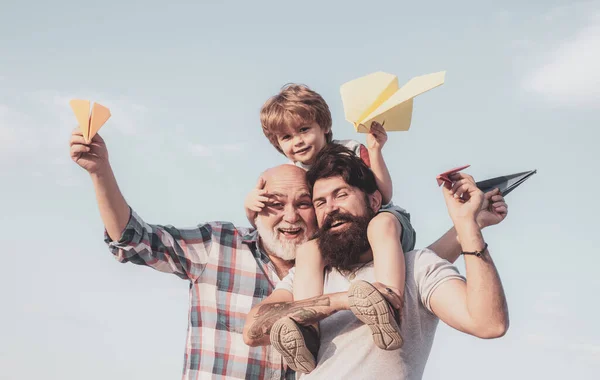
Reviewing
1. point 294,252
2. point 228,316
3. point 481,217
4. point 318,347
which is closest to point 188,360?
point 228,316

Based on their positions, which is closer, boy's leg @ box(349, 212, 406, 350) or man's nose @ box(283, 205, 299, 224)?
boy's leg @ box(349, 212, 406, 350)

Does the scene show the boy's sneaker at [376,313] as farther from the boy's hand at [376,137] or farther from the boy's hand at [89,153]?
the boy's hand at [89,153]

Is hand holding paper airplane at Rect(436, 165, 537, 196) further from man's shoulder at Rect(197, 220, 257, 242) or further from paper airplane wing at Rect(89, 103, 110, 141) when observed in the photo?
paper airplane wing at Rect(89, 103, 110, 141)

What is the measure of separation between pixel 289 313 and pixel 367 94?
6.34 ft

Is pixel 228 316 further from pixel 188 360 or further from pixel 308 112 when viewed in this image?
pixel 308 112

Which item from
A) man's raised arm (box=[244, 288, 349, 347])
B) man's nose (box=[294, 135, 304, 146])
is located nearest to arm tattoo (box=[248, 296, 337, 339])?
man's raised arm (box=[244, 288, 349, 347])

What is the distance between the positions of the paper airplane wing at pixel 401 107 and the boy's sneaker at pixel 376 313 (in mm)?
1662

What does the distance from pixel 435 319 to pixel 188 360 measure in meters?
2.45

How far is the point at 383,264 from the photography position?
5227 millimetres

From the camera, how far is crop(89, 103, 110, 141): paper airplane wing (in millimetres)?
5898

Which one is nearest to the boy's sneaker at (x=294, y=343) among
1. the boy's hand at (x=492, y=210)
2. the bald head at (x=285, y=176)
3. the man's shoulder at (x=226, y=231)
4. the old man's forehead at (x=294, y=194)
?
the boy's hand at (x=492, y=210)

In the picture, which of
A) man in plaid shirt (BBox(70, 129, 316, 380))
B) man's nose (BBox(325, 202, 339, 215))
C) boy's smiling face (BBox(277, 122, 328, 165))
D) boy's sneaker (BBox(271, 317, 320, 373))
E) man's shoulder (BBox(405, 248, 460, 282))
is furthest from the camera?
boy's smiling face (BBox(277, 122, 328, 165))

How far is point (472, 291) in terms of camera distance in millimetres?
4855

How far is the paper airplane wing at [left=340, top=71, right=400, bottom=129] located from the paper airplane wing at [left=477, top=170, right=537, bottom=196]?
3.35 ft
